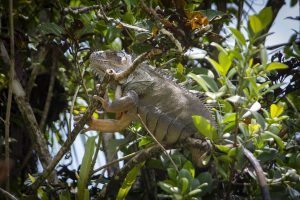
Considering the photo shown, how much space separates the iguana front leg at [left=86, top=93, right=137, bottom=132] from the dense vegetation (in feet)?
0.33

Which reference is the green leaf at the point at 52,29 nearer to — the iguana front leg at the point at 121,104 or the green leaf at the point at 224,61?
the iguana front leg at the point at 121,104

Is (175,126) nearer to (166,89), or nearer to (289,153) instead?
(166,89)

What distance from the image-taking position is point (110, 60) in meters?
3.84

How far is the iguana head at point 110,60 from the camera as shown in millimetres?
3832

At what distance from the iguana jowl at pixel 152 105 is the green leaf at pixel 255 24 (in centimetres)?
121

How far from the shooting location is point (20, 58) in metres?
4.21

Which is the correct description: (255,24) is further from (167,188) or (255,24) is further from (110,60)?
(110,60)

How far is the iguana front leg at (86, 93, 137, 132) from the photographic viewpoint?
140 inches

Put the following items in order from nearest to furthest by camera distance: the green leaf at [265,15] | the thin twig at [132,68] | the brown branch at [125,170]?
the green leaf at [265,15] → the thin twig at [132,68] → the brown branch at [125,170]

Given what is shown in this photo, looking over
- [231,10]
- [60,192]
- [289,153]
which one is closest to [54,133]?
[60,192]

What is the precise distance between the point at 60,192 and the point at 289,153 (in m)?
1.34

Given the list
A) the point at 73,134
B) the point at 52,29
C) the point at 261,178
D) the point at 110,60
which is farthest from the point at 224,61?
the point at 52,29

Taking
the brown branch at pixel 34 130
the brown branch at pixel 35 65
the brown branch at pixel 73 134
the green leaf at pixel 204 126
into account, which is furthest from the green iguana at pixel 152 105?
the green leaf at pixel 204 126

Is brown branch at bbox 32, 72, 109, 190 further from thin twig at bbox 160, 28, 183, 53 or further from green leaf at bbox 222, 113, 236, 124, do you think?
green leaf at bbox 222, 113, 236, 124
